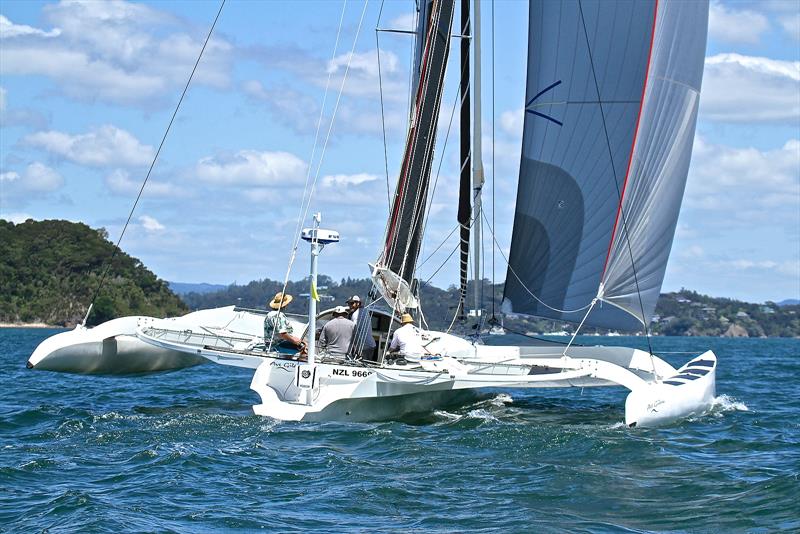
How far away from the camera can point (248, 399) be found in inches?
663

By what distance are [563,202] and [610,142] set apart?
1.17m

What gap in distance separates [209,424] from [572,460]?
4.04 m

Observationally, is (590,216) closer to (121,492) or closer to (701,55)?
(701,55)

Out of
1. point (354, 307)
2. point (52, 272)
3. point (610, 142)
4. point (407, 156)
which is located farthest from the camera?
point (52, 272)

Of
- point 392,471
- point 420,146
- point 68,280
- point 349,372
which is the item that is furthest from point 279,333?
point 68,280

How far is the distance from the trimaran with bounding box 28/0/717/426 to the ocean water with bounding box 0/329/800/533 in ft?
2.61

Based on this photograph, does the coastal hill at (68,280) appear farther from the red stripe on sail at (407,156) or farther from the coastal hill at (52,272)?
the red stripe on sail at (407,156)

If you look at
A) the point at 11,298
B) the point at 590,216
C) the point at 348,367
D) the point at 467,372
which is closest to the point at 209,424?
the point at 348,367

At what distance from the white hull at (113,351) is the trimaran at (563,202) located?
2 cm

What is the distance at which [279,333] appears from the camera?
47.0 feet

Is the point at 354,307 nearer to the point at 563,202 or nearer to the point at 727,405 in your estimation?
the point at 563,202

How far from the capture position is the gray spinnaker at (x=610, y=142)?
16.0m

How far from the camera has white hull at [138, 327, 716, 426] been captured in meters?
13.0

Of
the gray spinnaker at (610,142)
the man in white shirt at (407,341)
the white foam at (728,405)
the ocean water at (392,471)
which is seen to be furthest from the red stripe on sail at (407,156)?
the white foam at (728,405)
